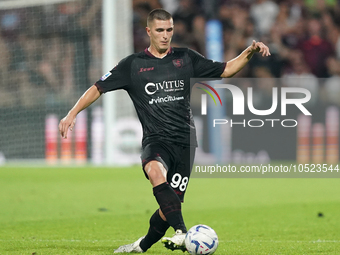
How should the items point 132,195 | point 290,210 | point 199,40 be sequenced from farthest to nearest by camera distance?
1. point 199,40
2. point 132,195
3. point 290,210

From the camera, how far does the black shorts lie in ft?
→ 16.8

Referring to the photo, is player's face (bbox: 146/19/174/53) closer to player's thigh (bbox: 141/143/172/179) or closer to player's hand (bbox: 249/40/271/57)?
player's hand (bbox: 249/40/271/57)

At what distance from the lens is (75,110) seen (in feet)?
17.1

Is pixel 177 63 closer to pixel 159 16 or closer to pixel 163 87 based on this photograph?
pixel 163 87

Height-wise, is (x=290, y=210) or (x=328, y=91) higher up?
(x=328, y=91)

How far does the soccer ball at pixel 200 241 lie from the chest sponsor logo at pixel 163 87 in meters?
1.21

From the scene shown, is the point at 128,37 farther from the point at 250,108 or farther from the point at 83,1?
the point at 250,108

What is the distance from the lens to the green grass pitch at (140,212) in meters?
5.91

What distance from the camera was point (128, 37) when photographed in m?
17.0

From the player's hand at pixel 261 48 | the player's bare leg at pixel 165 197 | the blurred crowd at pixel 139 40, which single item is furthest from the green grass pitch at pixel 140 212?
the blurred crowd at pixel 139 40

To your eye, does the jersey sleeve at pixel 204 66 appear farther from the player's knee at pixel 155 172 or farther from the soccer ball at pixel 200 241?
the soccer ball at pixel 200 241

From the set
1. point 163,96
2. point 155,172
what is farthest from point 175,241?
point 163,96

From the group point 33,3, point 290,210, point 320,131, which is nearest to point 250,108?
point 320,131

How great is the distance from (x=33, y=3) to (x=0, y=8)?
3.34 ft
